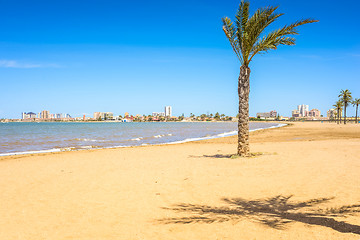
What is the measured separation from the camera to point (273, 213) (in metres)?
5.52

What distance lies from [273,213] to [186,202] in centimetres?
210

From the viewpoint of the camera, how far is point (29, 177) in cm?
995

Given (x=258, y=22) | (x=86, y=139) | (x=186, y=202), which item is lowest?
(x=86, y=139)

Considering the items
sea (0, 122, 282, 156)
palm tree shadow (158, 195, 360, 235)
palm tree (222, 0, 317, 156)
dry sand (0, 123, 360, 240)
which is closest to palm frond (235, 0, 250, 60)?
palm tree (222, 0, 317, 156)

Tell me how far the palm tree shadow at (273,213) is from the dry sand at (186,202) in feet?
0.07

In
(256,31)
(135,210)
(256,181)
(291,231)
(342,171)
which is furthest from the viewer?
(256,31)

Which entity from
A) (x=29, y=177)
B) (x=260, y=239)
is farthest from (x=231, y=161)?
(x=29, y=177)

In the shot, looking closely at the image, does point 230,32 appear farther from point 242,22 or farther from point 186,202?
point 186,202

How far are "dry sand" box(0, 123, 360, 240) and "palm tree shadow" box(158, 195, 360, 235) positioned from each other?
2 centimetres

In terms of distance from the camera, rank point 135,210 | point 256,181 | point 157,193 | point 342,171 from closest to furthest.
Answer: point 135,210, point 157,193, point 256,181, point 342,171

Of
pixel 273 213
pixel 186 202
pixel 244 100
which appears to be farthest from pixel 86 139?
pixel 273 213

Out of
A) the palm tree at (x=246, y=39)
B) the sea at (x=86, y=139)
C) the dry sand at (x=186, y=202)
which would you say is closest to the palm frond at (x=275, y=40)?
the palm tree at (x=246, y=39)

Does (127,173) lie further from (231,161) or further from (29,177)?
(231,161)

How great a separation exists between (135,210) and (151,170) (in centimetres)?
468
